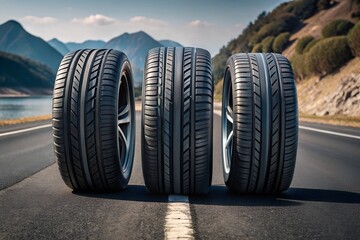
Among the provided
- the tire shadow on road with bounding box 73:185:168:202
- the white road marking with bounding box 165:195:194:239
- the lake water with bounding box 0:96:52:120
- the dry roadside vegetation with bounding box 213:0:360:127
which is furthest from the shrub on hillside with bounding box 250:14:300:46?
the white road marking with bounding box 165:195:194:239

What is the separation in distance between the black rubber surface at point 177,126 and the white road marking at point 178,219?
0.70ft

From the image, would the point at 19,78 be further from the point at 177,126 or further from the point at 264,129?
the point at 264,129

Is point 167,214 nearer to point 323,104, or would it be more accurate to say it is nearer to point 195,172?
point 195,172

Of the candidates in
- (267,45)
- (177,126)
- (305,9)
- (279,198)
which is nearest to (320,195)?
(279,198)

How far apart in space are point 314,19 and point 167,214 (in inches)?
2440

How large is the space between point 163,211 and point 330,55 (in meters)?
30.4

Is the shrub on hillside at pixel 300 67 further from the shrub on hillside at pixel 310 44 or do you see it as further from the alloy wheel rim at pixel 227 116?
the alloy wheel rim at pixel 227 116

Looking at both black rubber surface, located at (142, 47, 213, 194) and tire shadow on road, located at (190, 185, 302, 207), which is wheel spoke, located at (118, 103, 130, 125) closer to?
black rubber surface, located at (142, 47, 213, 194)

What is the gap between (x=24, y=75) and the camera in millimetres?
172625

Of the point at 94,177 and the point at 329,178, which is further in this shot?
the point at 329,178

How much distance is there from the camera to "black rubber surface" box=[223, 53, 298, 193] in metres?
3.74

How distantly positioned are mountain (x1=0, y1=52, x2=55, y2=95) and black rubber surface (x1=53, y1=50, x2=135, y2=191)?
161849 mm

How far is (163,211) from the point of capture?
327 centimetres

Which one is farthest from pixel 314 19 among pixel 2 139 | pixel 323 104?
pixel 2 139
